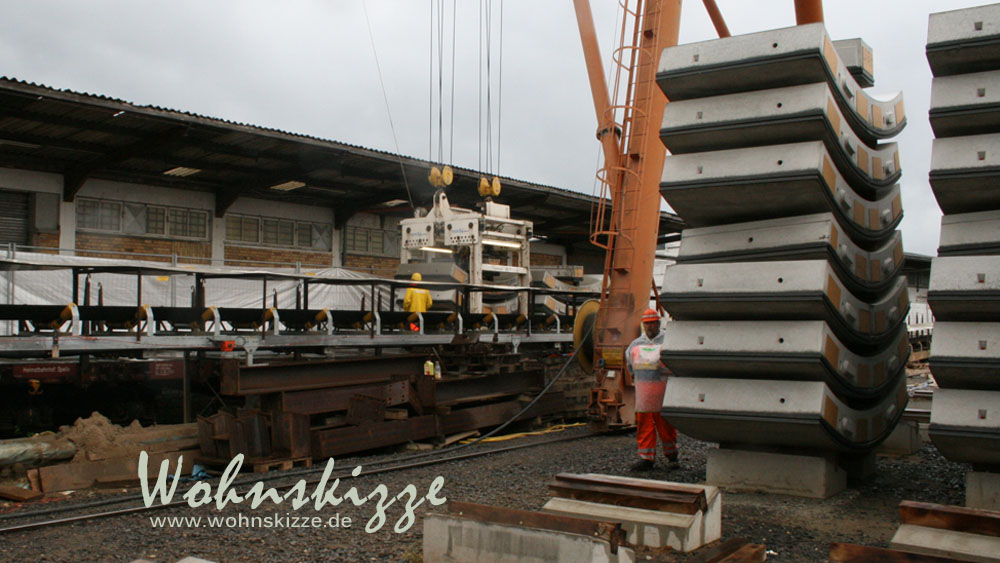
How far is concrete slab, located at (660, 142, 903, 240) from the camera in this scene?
20.1 feet

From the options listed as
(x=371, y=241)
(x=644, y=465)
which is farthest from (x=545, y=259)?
(x=644, y=465)

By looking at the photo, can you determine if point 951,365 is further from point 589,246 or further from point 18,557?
point 589,246

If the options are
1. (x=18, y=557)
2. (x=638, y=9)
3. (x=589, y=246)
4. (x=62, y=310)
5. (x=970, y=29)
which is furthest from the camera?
(x=589, y=246)

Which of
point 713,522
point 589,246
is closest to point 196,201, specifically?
point 589,246

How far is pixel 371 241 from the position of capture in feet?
80.6

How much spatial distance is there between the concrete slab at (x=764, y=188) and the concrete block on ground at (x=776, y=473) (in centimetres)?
191

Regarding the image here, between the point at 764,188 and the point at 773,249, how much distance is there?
1.71 feet

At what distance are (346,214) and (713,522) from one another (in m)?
19.4

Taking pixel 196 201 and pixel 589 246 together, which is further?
pixel 589 246

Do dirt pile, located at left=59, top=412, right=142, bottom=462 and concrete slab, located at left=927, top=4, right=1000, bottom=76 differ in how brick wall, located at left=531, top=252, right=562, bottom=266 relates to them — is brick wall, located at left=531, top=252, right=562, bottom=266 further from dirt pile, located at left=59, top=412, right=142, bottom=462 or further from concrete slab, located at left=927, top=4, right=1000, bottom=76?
concrete slab, located at left=927, top=4, right=1000, bottom=76

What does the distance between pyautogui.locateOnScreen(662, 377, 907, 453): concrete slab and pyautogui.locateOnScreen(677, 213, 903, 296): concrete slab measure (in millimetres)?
994

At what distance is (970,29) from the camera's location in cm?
562

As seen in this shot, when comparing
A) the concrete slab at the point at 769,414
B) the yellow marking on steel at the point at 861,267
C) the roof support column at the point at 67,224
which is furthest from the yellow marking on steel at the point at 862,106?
the roof support column at the point at 67,224

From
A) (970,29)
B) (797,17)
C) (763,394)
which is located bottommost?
(763,394)
